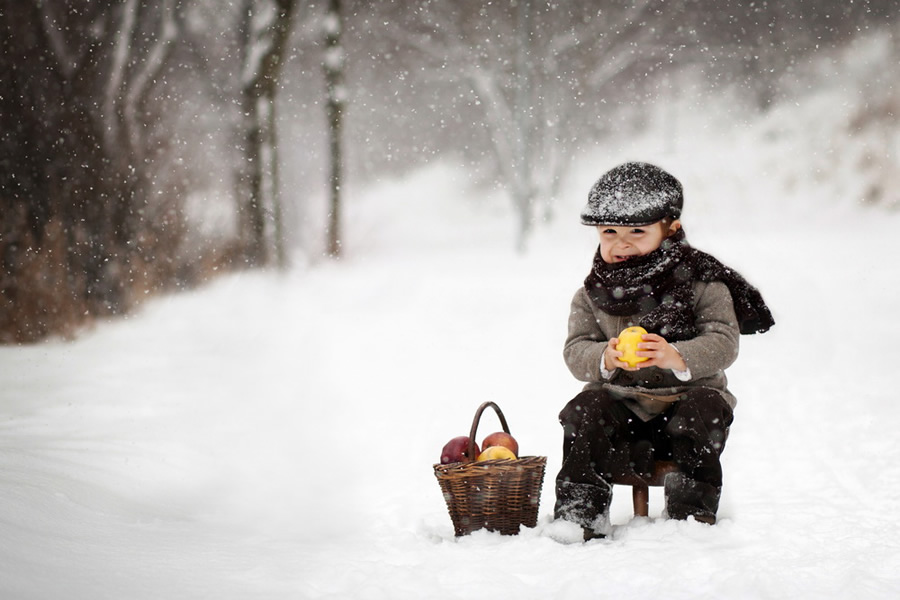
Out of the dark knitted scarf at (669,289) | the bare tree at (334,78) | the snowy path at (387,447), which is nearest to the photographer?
the snowy path at (387,447)

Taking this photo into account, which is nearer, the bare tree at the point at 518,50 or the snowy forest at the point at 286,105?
the snowy forest at the point at 286,105

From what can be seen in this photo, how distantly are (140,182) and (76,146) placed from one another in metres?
1.03

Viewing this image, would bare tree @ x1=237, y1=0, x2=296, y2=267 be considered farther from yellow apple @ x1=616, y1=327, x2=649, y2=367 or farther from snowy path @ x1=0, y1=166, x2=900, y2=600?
yellow apple @ x1=616, y1=327, x2=649, y2=367

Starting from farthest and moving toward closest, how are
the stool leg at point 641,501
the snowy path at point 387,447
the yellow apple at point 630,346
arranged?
1. the stool leg at point 641,501
2. the yellow apple at point 630,346
3. the snowy path at point 387,447

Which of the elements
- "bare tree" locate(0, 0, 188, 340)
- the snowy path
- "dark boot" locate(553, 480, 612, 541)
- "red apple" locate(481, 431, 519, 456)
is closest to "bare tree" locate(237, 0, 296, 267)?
"bare tree" locate(0, 0, 188, 340)

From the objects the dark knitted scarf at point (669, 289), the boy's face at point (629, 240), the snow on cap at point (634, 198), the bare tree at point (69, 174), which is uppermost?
the bare tree at point (69, 174)

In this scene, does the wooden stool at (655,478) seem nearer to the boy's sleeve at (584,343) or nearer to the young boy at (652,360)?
the young boy at (652,360)

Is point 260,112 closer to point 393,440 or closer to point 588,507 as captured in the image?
point 393,440

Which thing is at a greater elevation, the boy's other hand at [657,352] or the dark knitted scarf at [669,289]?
the dark knitted scarf at [669,289]

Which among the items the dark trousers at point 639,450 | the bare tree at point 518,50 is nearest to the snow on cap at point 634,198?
the dark trousers at point 639,450

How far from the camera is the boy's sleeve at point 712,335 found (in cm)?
326

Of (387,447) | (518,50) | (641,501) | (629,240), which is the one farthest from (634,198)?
(518,50)

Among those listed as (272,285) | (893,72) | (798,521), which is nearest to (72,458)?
(798,521)

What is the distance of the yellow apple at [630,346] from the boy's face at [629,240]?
399 millimetres
